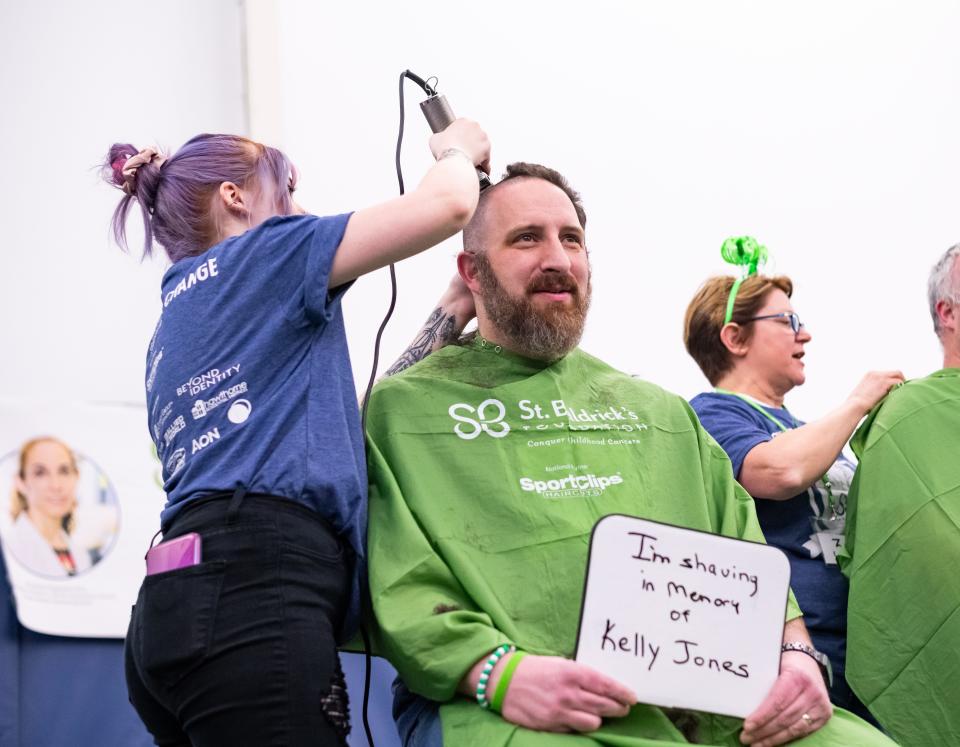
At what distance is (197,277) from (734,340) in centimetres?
158

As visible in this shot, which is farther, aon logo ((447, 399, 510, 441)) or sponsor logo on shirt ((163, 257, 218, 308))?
aon logo ((447, 399, 510, 441))

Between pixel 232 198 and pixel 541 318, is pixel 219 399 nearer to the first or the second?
pixel 232 198

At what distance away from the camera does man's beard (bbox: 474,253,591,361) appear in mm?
2158

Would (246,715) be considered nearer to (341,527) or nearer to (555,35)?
(341,527)

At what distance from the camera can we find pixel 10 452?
9.98 feet

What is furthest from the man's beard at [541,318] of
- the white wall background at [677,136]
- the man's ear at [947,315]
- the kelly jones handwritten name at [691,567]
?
the white wall background at [677,136]

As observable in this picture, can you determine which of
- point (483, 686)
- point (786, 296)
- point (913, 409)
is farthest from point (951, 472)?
point (483, 686)

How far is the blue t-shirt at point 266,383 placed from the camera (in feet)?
5.30

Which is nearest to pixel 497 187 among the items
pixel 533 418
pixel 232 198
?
pixel 533 418

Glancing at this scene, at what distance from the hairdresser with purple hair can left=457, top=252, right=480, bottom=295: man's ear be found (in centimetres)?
44

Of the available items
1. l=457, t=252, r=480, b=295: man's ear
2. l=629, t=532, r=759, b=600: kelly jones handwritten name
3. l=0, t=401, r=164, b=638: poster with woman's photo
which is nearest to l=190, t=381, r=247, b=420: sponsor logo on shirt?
l=629, t=532, r=759, b=600: kelly jones handwritten name

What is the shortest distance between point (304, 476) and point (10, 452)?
1.74 meters

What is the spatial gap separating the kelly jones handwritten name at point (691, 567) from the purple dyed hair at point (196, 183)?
782mm

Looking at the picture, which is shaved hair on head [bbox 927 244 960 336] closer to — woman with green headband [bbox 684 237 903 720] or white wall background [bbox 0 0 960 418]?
woman with green headband [bbox 684 237 903 720]
